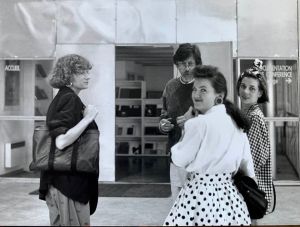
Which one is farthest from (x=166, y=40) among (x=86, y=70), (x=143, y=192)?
(x=86, y=70)

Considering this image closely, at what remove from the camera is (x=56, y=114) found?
11.3 feet

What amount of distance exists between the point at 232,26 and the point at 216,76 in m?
6.40

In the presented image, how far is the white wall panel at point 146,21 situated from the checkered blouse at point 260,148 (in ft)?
17.9

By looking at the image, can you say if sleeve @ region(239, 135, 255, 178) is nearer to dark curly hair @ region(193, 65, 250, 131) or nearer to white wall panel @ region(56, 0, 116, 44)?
dark curly hair @ region(193, 65, 250, 131)

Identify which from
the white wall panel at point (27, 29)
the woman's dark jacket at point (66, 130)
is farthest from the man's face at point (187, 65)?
the white wall panel at point (27, 29)

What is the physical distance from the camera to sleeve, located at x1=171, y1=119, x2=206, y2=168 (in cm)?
295

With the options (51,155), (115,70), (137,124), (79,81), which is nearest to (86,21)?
(115,70)

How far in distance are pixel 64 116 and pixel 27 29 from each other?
657cm

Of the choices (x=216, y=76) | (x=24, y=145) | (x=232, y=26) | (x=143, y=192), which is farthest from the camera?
(x=24, y=145)

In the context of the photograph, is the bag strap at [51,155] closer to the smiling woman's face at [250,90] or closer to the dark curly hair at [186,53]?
the dark curly hair at [186,53]

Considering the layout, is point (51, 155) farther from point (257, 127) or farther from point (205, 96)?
point (257, 127)

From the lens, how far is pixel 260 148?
3.97 meters

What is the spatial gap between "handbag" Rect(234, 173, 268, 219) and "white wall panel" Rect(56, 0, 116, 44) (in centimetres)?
647

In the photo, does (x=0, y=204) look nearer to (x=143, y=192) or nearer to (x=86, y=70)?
(x=143, y=192)
